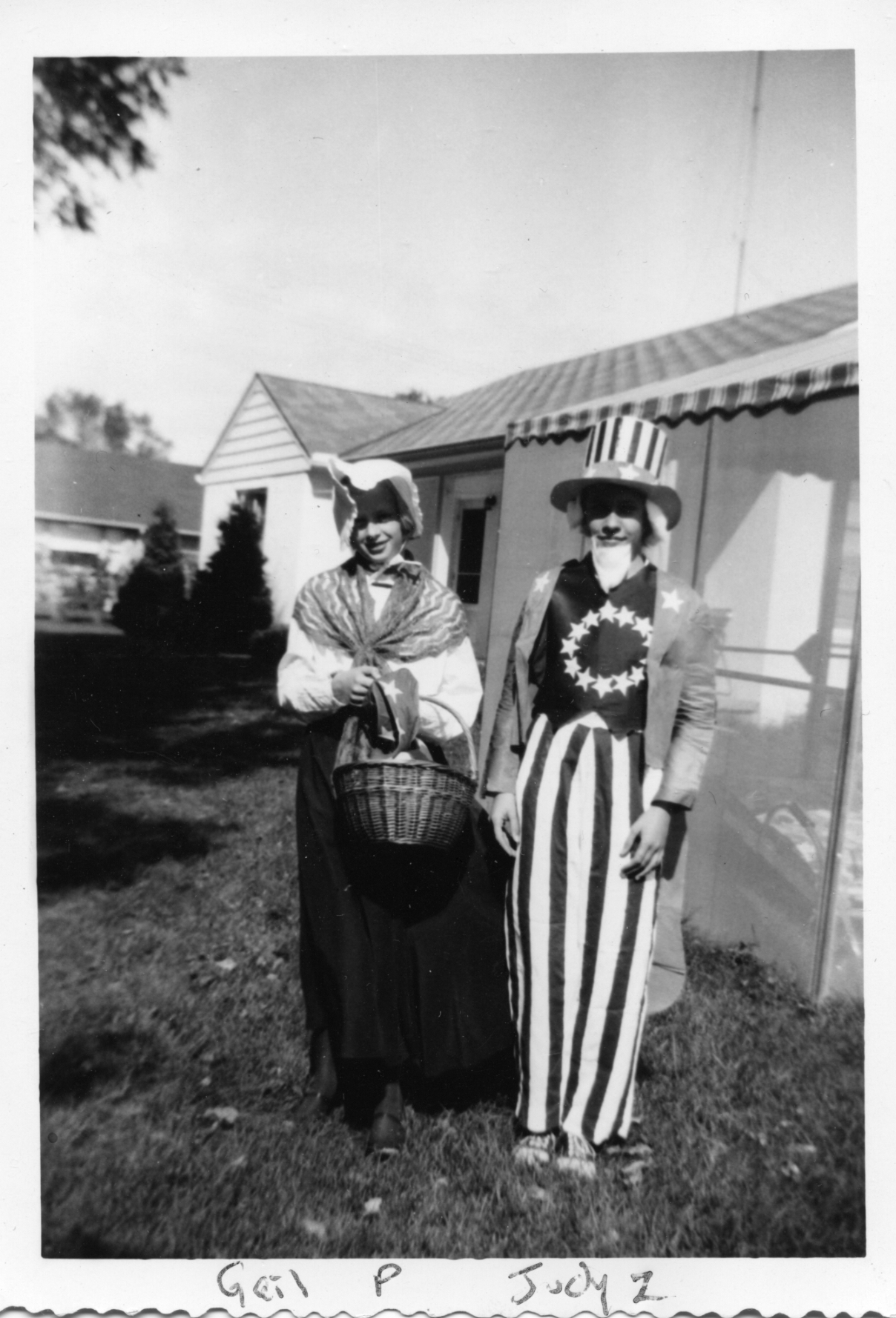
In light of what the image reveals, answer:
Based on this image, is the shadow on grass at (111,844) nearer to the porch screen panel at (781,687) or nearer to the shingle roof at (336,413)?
the porch screen panel at (781,687)

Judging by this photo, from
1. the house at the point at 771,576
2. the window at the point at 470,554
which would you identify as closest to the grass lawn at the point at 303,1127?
the house at the point at 771,576

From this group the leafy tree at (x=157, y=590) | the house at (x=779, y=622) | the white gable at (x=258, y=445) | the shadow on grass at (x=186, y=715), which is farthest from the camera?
the white gable at (x=258, y=445)

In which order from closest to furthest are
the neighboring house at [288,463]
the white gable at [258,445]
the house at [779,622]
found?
1. the house at [779,622]
2. the neighboring house at [288,463]
3. the white gable at [258,445]

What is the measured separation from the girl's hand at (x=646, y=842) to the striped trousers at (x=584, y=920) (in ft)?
0.06

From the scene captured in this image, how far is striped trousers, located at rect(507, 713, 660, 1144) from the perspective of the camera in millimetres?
2488

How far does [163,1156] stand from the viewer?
2.59 m

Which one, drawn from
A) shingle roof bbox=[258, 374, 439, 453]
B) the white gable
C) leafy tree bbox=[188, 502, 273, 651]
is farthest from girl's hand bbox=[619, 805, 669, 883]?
shingle roof bbox=[258, 374, 439, 453]

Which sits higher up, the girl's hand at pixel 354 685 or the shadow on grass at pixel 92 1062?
the girl's hand at pixel 354 685

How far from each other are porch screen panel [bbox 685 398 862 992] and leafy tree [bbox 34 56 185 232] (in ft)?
7.44

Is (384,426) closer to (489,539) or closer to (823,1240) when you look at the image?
(489,539)

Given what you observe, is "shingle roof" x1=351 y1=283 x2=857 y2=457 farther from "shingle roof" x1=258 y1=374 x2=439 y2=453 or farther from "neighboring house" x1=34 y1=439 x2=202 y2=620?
"neighboring house" x1=34 y1=439 x2=202 y2=620

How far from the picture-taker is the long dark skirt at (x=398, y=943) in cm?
263

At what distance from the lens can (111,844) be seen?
16.0 feet

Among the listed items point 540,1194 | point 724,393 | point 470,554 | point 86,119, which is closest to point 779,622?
point 724,393
